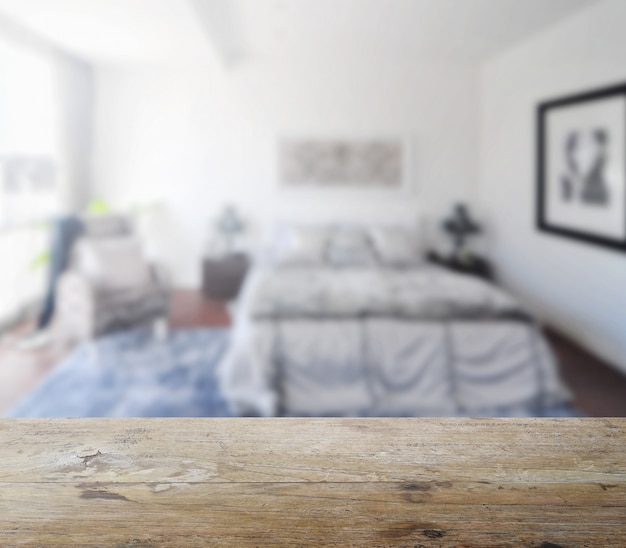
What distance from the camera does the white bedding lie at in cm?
189

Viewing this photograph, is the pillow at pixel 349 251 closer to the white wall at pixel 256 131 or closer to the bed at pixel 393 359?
the white wall at pixel 256 131

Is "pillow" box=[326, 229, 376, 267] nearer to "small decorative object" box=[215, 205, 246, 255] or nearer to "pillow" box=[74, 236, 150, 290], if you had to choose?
"small decorative object" box=[215, 205, 246, 255]

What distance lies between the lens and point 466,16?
2.46 metres

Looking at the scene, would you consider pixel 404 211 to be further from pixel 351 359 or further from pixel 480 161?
pixel 351 359

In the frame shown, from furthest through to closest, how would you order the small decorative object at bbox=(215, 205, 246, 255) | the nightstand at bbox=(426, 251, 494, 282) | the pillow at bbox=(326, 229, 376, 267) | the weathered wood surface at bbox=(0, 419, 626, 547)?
the small decorative object at bbox=(215, 205, 246, 255), the nightstand at bbox=(426, 251, 494, 282), the pillow at bbox=(326, 229, 376, 267), the weathered wood surface at bbox=(0, 419, 626, 547)

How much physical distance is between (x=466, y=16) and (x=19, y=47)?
92.7 inches

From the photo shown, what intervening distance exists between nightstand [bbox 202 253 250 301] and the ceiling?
1.31 meters

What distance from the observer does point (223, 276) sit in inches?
133

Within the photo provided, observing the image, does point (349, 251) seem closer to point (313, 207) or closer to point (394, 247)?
point (394, 247)

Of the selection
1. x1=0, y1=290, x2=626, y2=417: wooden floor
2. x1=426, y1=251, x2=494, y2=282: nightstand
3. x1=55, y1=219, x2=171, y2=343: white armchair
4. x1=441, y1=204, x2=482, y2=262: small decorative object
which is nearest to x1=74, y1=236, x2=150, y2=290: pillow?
x1=55, y1=219, x2=171, y2=343: white armchair

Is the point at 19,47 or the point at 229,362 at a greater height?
the point at 19,47

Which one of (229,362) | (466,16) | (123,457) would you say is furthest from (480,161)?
(123,457)

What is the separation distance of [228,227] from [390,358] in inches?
75.0

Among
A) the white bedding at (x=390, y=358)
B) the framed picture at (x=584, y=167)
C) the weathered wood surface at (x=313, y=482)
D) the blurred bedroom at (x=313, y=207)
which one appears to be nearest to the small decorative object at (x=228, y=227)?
the blurred bedroom at (x=313, y=207)
